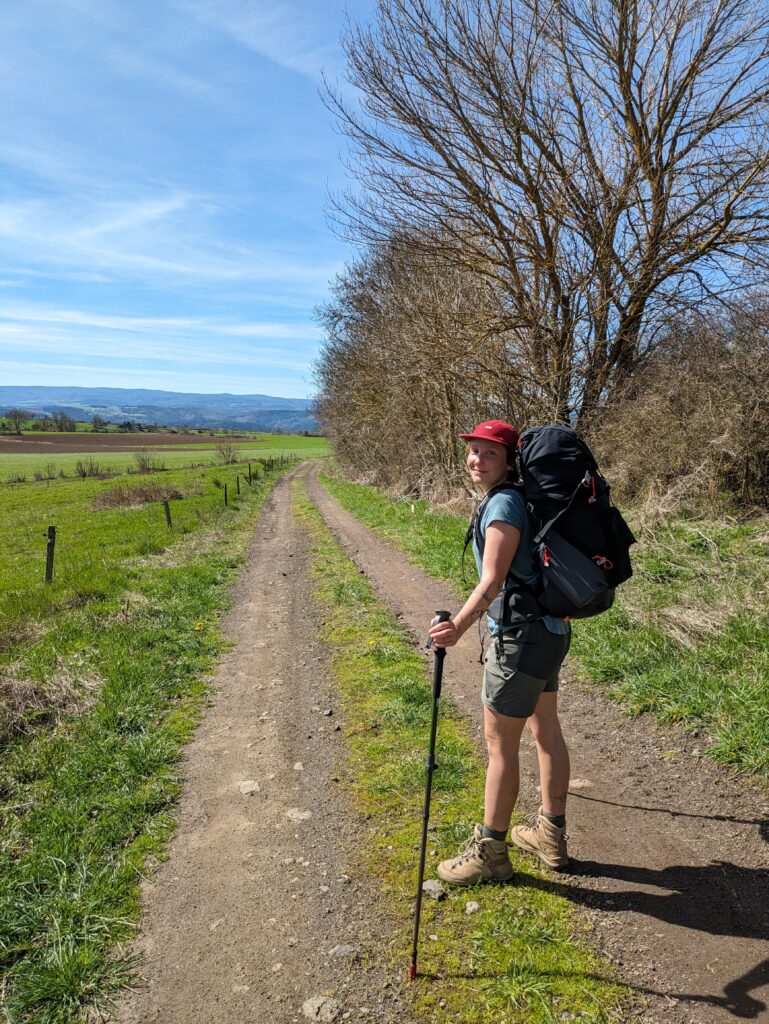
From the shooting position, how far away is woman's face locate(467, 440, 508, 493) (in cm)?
331

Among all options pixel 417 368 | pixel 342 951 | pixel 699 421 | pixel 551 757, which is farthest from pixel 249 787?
pixel 417 368

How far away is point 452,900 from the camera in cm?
342

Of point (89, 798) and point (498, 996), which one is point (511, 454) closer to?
point (498, 996)

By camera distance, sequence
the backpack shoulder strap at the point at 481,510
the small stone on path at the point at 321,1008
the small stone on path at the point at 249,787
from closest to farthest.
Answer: the small stone on path at the point at 321,1008, the backpack shoulder strap at the point at 481,510, the small stone on path at the point at 249,787

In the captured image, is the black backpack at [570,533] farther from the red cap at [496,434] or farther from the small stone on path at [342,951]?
the small stone on path at [342,951]

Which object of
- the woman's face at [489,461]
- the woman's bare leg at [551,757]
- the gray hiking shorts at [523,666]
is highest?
the woman's face at [489,461]

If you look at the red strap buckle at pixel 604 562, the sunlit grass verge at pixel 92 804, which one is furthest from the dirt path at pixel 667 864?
the sunlit grass verge at pixel 92 804

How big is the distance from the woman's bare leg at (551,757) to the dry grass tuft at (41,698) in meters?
4.67

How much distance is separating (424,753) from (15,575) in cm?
1305

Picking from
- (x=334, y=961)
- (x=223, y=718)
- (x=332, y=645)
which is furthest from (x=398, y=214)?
(x=334, y=961)

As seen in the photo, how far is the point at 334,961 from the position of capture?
121 inches

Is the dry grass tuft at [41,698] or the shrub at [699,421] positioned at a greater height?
→ the shrub at [699,421]

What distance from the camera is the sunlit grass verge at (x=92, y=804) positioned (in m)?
3.04

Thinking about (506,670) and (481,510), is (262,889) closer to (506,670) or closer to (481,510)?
(506,670)
